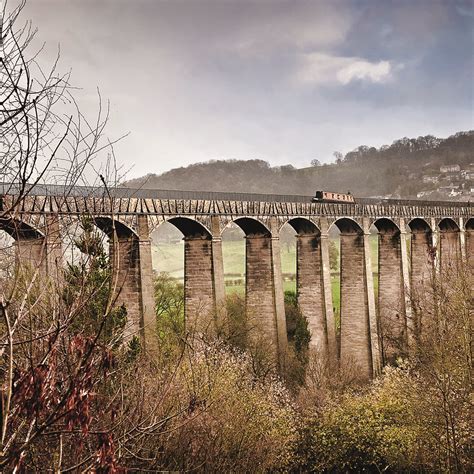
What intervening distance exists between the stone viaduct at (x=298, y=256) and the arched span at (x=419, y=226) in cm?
8

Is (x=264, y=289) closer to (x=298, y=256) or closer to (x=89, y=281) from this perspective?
(x=298, y=256)

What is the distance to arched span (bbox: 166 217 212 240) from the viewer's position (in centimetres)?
2397

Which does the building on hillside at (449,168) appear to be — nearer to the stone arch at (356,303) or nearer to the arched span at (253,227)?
the stone arch at (356,303)

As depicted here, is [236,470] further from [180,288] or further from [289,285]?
[289,285]

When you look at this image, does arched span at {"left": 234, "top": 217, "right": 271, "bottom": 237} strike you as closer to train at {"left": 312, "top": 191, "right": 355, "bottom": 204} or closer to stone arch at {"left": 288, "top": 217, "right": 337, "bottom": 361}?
stone arch at {"left": 288, "top": 217, "right": 337, "bottom": 361}

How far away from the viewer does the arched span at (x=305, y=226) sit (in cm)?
3084

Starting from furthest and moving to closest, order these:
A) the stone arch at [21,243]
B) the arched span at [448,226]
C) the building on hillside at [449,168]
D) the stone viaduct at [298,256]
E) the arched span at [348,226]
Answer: the building on hillside at [449,168], the arched span at [448,226], the arched span at [348,226], the stone viaduct at [298,256], the stone arch at [21,243]

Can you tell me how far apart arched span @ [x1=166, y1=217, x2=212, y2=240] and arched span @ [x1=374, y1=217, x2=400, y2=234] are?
16519 millimetres

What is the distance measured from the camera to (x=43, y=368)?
3.46 m

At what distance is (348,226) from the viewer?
1352 inches

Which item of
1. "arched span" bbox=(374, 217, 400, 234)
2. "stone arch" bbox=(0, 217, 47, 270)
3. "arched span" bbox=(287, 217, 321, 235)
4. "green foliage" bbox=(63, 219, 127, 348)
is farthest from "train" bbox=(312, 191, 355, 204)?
"stone arch" bbox=(0, 217, 47, 270)

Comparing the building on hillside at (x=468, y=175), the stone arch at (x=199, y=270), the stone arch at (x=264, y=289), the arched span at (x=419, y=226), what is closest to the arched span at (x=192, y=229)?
the stone arch at (x=199, y=270)

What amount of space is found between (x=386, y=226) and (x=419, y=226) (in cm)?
524

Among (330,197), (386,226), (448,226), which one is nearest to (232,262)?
(448,226)
